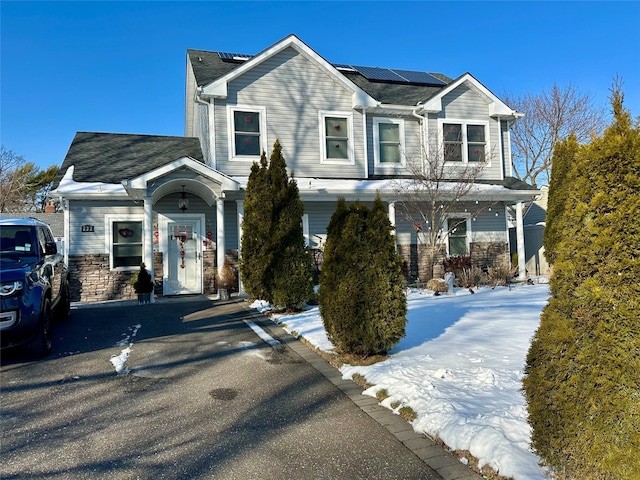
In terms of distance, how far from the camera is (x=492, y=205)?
1491 centimetres

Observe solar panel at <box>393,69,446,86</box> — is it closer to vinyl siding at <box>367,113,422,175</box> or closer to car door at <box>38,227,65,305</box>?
vinyl siding at <box>367,113,422,175</box>

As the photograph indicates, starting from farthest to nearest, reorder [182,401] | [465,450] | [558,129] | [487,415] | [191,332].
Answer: [558,129] → [191,332] → [182,401] → [487,415] → [465,450]

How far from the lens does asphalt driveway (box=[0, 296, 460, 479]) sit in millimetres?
3068

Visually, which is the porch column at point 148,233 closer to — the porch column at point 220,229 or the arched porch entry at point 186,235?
the arched porch entry at point 186,235

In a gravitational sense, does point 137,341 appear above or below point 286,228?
below

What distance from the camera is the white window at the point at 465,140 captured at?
15.1 m

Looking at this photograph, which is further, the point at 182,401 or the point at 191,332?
the point at 191,332

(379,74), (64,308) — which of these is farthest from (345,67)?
(64,308)

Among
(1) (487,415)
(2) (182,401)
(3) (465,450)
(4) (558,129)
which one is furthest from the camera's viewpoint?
(4) (558,129)

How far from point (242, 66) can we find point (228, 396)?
10.9m

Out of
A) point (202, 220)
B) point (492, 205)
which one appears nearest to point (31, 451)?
point (202, 220)

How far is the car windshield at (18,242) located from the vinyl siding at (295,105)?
22.0 feet

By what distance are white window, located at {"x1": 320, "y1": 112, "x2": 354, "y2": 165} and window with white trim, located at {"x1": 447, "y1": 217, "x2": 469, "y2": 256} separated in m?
4.18

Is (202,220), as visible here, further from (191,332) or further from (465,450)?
(465,450)
